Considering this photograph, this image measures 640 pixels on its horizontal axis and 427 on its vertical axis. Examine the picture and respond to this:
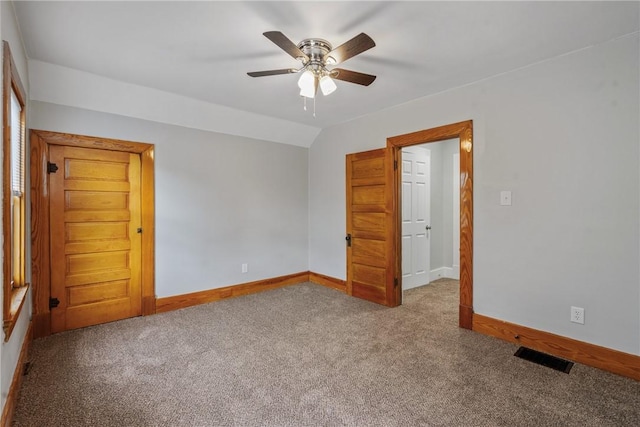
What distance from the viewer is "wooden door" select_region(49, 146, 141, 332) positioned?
2924 millimetres

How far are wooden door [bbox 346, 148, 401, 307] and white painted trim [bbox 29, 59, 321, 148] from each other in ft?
4.02

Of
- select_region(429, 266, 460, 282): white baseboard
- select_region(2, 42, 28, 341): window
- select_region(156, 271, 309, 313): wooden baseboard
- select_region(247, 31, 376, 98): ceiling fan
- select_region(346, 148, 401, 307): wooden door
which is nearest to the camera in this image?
select_region(2, 42, 28, 341): window

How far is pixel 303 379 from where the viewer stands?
214 centimetres

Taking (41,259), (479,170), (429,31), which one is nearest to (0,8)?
(41,259)

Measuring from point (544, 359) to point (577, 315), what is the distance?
1.39ft

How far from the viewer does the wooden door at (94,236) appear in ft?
9.59

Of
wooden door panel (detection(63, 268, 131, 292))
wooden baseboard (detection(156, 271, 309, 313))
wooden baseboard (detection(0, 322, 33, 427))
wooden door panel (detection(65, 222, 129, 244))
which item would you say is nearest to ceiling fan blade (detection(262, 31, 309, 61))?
wooden baseboard (detection(0, 322, 33, 427))

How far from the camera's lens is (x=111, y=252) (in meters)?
3.22

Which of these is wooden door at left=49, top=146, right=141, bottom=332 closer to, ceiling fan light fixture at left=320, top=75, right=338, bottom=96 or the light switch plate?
ceiling fan light fixture at left=320, top=75, right=338, bottom=96

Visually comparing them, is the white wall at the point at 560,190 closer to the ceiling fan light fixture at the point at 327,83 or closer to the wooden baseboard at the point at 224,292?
the ceiling fan light fixture at the point at 327,83

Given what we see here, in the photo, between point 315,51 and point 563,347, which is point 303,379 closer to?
point 563,347

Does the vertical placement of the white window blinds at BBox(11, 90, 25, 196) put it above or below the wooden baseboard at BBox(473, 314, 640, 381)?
above

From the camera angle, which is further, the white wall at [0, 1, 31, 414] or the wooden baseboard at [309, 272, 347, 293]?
the wooden baseboard at [309, 272, 347, 293]

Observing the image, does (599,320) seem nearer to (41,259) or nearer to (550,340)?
(550,340)
